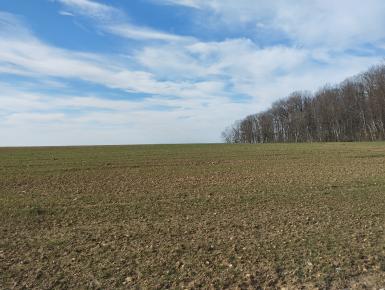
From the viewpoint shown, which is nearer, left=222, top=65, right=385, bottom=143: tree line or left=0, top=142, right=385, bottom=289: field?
left=0, top=142, right=385, bottom=289: field

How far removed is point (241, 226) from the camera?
9.05m

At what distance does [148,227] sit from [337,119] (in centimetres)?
11519

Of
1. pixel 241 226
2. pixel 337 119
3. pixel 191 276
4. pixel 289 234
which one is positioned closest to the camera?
pixel 191 276

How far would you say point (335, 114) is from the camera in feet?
379

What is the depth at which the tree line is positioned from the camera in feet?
336

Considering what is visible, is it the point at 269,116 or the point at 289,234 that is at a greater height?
the point at 269,116

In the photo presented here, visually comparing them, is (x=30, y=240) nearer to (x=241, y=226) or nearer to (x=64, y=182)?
(x=241, y=226)

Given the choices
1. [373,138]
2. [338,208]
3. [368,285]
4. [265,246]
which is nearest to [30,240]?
[265,246]

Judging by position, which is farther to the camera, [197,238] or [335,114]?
[335,114]

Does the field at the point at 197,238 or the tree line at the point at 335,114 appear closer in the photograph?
the field at the point at 197,238

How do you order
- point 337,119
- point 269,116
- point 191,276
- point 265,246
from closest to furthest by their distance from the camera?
1. point 191,276
2. point 265,246
3. point 337,119
4. point 269,116

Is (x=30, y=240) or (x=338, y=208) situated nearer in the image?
(x=30, y=240)

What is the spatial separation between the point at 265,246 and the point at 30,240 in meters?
5.18

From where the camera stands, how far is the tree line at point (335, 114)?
4033 inches
